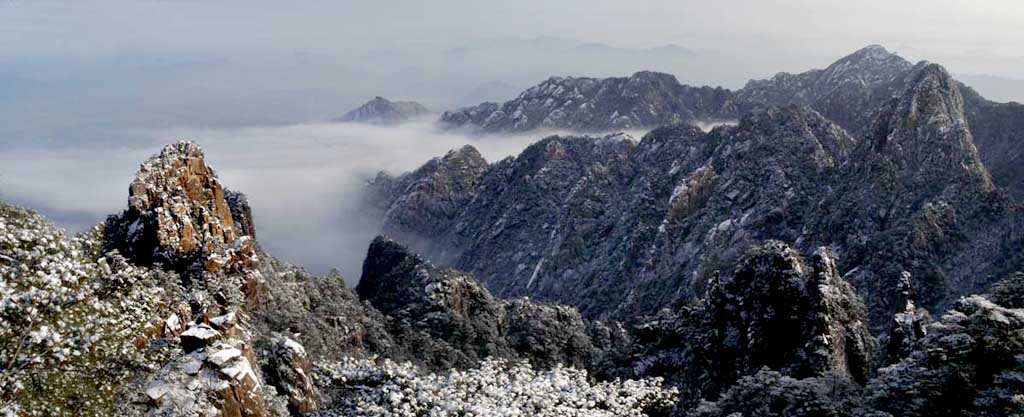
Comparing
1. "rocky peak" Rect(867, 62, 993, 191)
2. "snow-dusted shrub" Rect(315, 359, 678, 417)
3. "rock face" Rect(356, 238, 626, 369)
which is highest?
"rocky peak" Rect(867, 62, 993, 191)

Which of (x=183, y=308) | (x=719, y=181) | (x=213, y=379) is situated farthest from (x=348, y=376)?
(x=719, y=181)

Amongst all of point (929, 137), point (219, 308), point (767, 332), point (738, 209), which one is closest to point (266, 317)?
point (219, 308)

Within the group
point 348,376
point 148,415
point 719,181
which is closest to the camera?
point 148,415

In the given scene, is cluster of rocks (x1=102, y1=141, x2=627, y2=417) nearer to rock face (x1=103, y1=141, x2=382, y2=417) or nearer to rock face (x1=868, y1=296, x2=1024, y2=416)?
rock face (x1=103, y1=141, x2=382, y2=417)

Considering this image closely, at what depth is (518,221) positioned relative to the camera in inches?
6142

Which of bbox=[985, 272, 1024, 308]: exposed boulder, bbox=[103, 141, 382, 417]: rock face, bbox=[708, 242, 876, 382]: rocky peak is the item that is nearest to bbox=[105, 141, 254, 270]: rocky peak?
bbox=[103, 141, 382, 417]: rock face

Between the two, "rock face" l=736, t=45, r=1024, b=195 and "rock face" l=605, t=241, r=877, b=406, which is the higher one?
"rock face" l=736, t=45, r=1024, b=195

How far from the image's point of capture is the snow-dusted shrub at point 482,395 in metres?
32.2

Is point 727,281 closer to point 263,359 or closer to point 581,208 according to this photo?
point 263,359

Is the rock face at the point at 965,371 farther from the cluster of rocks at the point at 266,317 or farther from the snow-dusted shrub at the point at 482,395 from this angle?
the cluster of rocks at the point at 266,317

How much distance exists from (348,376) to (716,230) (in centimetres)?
7343

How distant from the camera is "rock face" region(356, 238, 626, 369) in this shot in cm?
6034

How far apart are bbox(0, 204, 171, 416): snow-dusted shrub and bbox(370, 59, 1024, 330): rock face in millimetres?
61767

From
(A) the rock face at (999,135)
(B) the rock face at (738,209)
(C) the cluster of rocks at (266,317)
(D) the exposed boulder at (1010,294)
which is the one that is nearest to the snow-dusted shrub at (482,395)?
(C) the cluster of rocks at (266,317)
